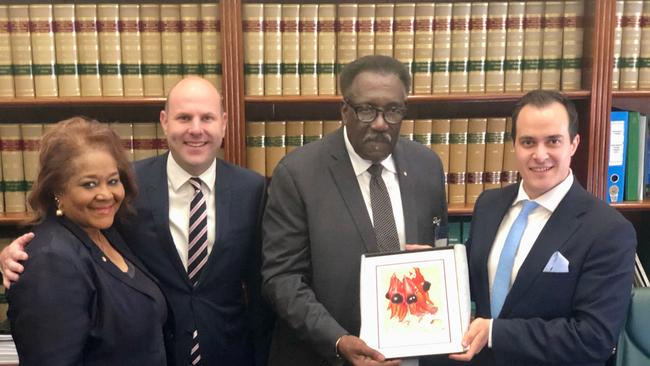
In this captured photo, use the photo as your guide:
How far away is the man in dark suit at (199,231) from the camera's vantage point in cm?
198

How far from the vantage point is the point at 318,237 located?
1.84m

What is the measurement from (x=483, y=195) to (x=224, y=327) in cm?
95

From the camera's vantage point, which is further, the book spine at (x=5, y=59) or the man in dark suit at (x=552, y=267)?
the book spine at (x=5, y=59)

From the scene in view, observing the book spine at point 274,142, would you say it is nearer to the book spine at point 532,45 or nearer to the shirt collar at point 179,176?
the shirt collar at point 179,176

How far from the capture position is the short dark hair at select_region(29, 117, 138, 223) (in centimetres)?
162

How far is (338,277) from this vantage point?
184cm

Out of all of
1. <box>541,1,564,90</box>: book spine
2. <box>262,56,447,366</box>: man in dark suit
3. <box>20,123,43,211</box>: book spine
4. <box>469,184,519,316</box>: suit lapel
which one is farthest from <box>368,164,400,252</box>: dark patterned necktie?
<box>20,123,43,211</box>: book spine

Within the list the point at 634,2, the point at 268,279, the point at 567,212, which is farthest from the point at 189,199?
the point at 634,2

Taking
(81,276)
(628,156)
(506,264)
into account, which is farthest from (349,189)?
(628,156)

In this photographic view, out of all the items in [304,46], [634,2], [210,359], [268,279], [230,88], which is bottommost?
[210,359]

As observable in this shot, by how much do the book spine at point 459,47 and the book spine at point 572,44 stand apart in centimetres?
41

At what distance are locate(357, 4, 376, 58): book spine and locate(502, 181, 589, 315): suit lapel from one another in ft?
3.69

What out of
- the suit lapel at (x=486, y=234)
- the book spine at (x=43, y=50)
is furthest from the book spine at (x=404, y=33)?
the book spine at (x=43, y=50)

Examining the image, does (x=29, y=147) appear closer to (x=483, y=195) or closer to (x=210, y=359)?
(x=210, y=359)
